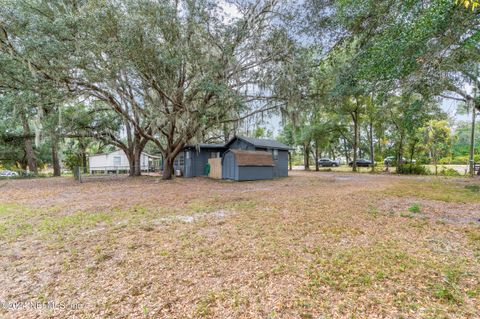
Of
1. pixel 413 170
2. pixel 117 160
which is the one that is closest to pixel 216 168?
pixel 117 160

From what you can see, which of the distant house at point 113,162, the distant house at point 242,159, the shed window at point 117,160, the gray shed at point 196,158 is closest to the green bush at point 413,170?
the distant house at point 242,159

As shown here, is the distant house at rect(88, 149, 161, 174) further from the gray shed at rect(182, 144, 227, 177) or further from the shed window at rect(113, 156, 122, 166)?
the gray shed at rect(182, 144, 227, 177)

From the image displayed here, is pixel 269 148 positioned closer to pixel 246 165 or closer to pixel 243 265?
pixel 246 165

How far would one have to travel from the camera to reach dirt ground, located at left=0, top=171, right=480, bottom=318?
1924mm

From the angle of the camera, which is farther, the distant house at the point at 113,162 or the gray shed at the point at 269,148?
the distant house at the point at 113,162

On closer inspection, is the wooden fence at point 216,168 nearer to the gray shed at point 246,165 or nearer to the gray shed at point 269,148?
the gray shed at point 246,165

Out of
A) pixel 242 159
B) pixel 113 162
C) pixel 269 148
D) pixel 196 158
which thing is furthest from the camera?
pixel 113 162

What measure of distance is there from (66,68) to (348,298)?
10.7m

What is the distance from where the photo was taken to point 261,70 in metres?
9.96

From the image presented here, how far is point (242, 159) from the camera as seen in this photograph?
39.6ft

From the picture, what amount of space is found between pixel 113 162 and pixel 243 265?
2356 centimetres

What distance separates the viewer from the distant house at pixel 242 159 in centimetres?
1226

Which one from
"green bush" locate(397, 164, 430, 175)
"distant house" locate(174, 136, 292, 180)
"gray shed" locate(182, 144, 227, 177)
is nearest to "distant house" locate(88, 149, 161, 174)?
"distant house" locate(174, 136, 292, 180)

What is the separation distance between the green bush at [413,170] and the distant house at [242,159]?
8907 mm
